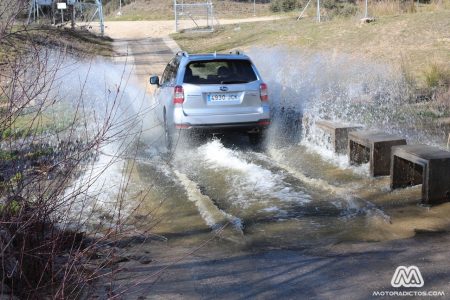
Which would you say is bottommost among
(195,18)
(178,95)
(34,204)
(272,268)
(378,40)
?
(272,268)

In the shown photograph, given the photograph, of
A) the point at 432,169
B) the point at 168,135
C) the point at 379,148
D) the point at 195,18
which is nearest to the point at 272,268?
the point at 432,169

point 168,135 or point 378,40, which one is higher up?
point 378,40

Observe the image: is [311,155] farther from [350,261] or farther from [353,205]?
[350,261]

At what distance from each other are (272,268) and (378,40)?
17.2 m

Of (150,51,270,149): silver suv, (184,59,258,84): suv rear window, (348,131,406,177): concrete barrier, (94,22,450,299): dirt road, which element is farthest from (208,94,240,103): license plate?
(94,22,450,299): dirt road

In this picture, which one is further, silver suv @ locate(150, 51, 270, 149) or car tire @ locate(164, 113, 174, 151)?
car tire @ locate(164, 113, 174, 151)

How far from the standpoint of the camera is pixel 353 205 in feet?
24.7

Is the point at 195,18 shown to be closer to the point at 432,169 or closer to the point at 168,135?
the point at 168,135

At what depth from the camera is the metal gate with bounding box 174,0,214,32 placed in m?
36.4

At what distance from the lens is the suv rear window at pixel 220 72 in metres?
10.6
